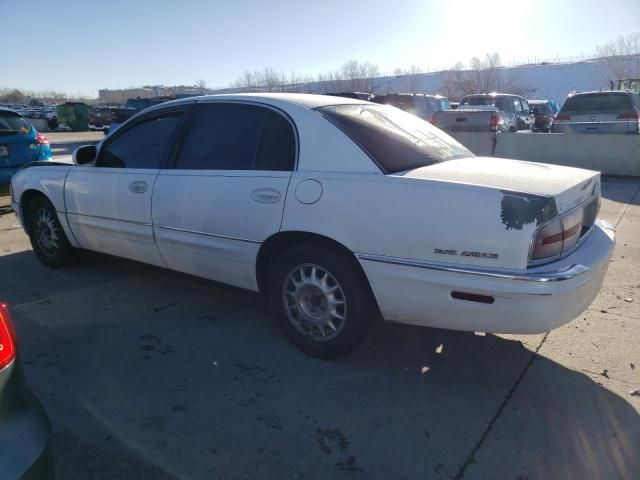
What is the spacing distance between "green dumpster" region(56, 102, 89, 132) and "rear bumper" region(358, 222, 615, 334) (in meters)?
34.6

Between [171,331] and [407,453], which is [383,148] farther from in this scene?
[171,331]

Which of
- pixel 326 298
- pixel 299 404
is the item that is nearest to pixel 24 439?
pixel 299 404

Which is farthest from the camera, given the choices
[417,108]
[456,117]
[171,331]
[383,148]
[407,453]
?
[417,108]

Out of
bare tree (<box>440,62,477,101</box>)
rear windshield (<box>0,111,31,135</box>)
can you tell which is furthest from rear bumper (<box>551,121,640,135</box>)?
bare tree (<box>440,62,477,101</box>)

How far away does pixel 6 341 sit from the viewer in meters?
1.68

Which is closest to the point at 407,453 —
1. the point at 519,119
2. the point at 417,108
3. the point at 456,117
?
the point at 456,117

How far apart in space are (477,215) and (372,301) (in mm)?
854

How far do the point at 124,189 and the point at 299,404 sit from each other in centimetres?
240

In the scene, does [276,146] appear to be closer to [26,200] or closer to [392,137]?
[392,137]

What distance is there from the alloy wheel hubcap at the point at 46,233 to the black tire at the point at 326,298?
111 inches

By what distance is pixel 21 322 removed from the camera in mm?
3811

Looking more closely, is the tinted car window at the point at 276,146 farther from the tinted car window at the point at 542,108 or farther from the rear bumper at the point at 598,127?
the tinted car window at the point at 542,108

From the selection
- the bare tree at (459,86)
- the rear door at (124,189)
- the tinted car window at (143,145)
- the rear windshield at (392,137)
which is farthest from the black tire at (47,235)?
the bare tree at (459,86)

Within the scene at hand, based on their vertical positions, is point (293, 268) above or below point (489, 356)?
above
